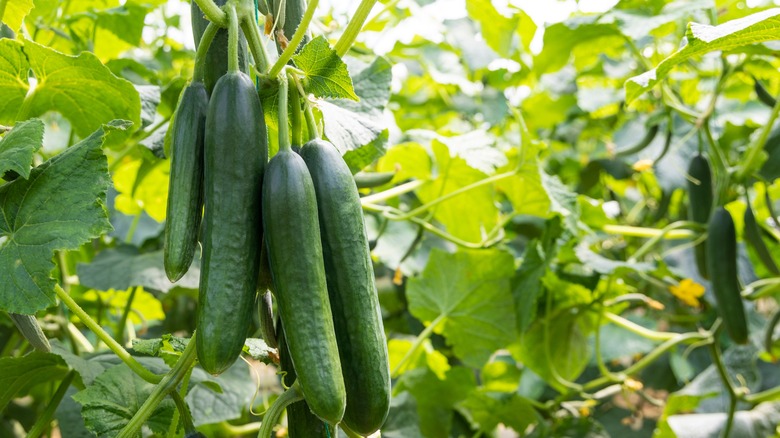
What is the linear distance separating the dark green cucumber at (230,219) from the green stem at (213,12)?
8cm

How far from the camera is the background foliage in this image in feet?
3.46

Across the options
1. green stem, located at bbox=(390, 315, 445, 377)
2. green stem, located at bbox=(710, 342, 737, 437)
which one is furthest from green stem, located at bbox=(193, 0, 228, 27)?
green stem, located at bbox=(710, 342, 737, 437)

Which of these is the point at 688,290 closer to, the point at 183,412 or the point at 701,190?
the point at 701,190

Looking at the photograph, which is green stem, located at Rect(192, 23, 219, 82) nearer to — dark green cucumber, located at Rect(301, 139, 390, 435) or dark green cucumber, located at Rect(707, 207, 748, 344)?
dark green cucumber, located at Rect(301, 139, 390, 435)

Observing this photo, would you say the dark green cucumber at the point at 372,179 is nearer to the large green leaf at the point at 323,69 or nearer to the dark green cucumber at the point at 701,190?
the large green leaf at the point at 323,69

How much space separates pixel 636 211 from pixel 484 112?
832 mm

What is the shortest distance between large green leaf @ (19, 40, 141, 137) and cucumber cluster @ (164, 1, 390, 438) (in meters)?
0.48

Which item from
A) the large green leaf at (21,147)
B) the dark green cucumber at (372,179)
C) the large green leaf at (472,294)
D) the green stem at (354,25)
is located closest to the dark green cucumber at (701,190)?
the large green leaf at (472,294)

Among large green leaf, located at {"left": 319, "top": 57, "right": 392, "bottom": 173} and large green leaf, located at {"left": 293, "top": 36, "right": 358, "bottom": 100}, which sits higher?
large green leaf, located at {"left": 293, "top": 36, "right": 358, "bottom": 100}

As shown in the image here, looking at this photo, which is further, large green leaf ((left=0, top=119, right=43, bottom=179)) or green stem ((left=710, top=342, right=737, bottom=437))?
green stem ((left=710, top=342, right=737, bottom=437))

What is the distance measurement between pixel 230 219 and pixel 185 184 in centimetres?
8

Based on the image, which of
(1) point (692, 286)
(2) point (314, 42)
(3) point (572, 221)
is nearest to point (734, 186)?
(1) point (692, 286)

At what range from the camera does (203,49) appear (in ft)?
2.82

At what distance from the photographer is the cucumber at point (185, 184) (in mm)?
777
